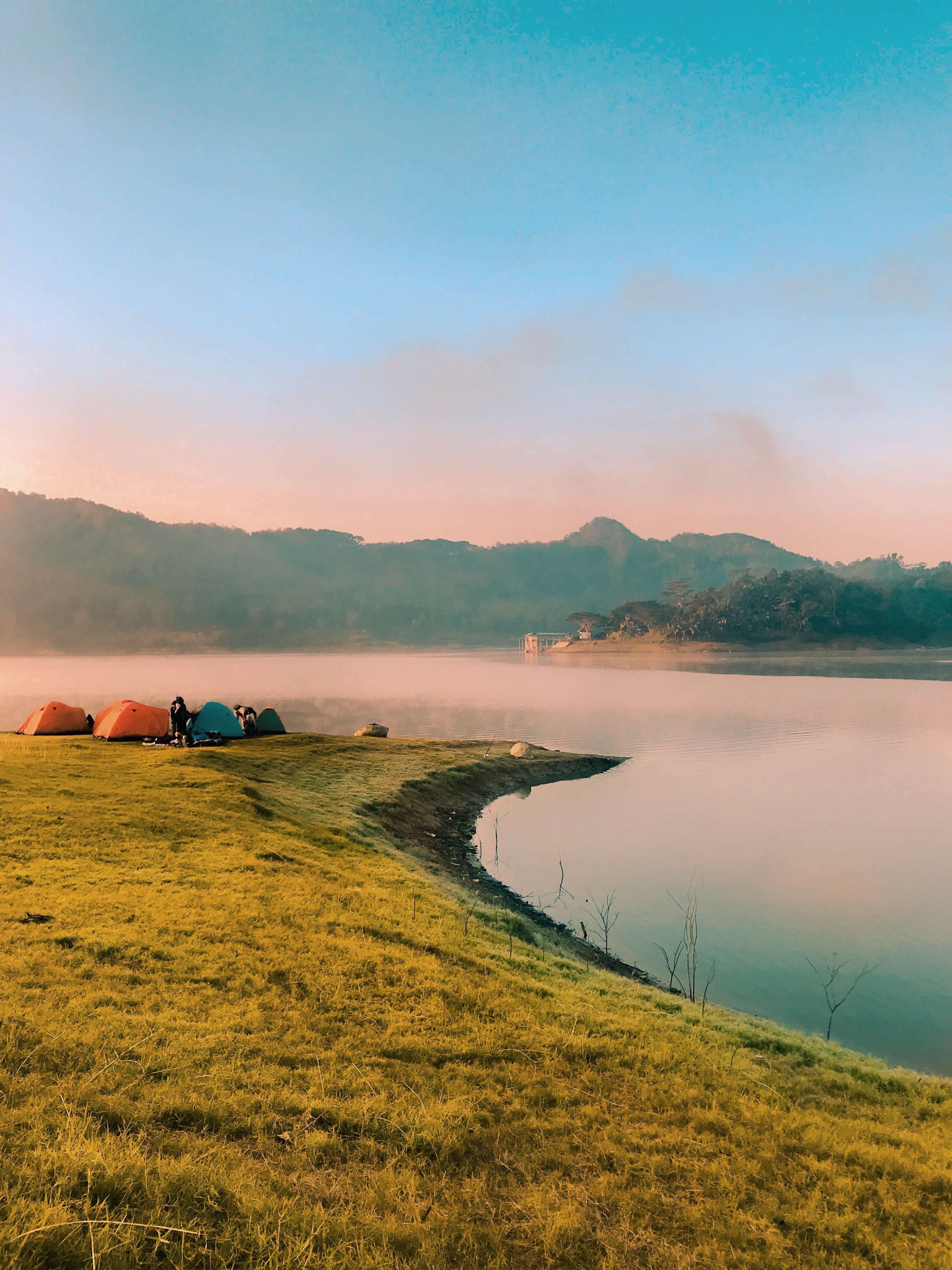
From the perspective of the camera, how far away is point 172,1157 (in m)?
4.58

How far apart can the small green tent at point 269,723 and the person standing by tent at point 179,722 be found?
20.9 ft

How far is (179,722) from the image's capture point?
2370 cm

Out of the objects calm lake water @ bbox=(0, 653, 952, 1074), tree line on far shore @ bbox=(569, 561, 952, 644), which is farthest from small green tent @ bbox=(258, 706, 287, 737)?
tree line on far shore @ bbox=(569, 561, 952, 644)

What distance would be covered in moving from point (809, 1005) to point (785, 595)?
160513mm

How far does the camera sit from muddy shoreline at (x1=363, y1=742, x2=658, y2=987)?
13.3 m

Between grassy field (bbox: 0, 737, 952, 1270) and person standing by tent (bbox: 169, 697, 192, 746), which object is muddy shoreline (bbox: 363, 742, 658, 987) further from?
person standing by tent (bbox: 169, 697, 192, 746)

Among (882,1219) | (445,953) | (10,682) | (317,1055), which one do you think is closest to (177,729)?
(445,953)

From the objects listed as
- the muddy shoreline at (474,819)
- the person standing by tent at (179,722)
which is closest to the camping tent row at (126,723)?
the person standing by tent at (179,722)

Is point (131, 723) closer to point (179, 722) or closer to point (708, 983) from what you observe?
point (179, 722)

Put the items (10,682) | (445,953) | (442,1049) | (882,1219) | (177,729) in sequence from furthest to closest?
(10,682), (177,729), (445,953), (442,1049), (882,1219)

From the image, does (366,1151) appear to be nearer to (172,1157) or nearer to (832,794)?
(172,1157)

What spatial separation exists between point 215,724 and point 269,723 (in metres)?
3.77

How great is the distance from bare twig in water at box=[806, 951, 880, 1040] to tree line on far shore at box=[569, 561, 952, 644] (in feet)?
510

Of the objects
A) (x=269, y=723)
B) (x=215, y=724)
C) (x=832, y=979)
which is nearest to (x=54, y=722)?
(x=215, y=724)
